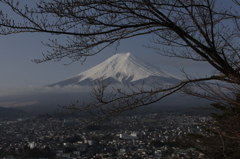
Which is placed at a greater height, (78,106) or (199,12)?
(199,12)

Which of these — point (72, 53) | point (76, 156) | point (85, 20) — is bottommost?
point (76, 156)

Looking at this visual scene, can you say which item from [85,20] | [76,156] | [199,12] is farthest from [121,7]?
[76,156]

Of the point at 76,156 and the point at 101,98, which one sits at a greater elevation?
the point at 101,98

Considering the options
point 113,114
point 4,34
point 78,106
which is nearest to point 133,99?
point 113,114

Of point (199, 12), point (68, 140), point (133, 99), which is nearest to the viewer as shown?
point (199, 12)

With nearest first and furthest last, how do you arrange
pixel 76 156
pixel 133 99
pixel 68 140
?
pixel 133 99
pixel 76 156
pixel 68 140

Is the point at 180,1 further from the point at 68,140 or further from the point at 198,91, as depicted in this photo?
the point at 68,140

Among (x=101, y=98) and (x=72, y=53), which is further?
(x=101, y=98)

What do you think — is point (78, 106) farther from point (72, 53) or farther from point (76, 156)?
point (76, 156)

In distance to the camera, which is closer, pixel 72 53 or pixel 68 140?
pixel 72 53
